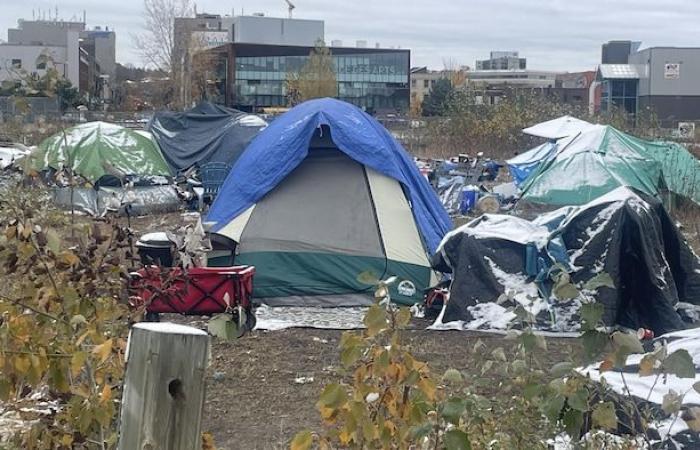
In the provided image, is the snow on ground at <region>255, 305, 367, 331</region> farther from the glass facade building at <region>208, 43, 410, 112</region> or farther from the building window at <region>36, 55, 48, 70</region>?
the glass facade building at <region>208, 43, 410, 112</region>

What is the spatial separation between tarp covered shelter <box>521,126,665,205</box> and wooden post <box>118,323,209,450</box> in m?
13.6

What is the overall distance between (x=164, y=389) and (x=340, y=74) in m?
72.5

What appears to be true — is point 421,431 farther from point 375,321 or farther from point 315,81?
point 315,81

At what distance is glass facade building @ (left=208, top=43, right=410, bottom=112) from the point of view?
6950cm

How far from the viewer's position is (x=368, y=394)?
112 inches

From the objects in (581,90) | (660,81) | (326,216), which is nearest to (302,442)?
(326,216)

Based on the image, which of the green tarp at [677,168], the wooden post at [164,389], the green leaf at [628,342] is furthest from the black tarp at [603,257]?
the green tarp at [677,168]

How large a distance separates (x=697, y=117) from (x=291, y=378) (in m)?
55.1

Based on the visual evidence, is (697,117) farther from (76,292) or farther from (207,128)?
(76,292)

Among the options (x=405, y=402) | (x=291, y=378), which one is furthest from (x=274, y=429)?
(x=405, y=402)

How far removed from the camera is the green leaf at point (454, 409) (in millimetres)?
2611

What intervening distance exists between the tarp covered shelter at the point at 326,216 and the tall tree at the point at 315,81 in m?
43.4

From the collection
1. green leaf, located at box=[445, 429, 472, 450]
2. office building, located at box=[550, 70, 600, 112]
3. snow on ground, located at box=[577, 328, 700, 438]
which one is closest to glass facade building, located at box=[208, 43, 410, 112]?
office building, located at box=[550, 70, 600, 112]

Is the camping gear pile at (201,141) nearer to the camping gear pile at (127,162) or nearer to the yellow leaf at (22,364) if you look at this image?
the camping gear pile at (127,162)
